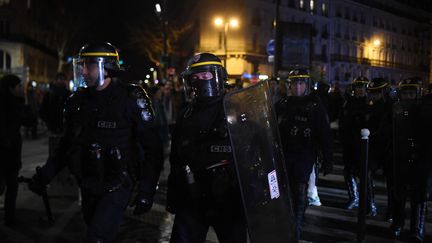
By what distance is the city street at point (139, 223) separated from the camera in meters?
5.98

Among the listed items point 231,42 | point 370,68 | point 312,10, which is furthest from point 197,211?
point 370,68

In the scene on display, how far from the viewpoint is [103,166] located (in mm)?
3664

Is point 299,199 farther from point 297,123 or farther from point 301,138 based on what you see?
point 297,123

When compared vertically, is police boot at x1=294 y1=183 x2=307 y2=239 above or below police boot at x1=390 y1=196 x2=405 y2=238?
above

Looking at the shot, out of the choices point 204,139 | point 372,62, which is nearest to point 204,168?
point 204,139

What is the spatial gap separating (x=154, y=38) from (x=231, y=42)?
8.64m

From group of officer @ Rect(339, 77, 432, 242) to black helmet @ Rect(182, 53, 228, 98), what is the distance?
9.66 feet

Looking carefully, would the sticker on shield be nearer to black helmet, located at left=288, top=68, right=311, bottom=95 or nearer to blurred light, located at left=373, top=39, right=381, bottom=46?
black helmet, located at left=288, top=68, right=311, bottom=95

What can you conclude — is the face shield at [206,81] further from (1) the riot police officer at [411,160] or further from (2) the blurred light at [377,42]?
(2) the blurred light at [377,42]

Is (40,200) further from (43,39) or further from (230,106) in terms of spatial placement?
(43,39)

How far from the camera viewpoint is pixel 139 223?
6578mm

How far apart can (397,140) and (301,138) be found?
1.21 m

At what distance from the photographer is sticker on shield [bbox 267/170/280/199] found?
10.5ft

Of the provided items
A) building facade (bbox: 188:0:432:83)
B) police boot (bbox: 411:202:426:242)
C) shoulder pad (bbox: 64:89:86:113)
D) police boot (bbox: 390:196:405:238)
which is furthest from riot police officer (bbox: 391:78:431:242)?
building facade (bbox: 188:0:432:83)
